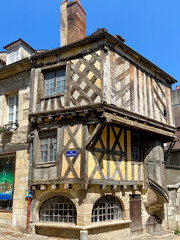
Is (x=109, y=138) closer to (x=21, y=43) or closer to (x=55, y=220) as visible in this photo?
(x=55, y=220)

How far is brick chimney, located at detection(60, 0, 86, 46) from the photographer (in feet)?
30.5

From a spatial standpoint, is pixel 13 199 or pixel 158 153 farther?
pixel 158 153

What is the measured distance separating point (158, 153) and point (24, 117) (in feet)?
16.2

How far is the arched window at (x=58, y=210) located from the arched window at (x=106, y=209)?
0.65 m

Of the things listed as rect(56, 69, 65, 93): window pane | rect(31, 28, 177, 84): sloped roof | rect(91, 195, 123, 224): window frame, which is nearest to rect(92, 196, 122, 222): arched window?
rect(91, 195, 123, 224): window frame

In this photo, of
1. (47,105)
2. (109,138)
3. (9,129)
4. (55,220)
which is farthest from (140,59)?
(55,220)

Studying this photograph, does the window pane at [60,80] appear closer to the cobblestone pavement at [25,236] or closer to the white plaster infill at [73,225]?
the white plaster infill at [73,225]

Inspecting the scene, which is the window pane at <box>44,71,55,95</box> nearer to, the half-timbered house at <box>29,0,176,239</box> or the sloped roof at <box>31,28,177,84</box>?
the half-timbered house at <box>29,0,176,239</box>

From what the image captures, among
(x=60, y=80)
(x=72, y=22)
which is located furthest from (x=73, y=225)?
(x=72, y=22)

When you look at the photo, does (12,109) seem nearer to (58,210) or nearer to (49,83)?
(49,83)

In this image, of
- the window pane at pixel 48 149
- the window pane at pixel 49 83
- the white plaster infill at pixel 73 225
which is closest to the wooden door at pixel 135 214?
the white plaster infill at pixel 73 225

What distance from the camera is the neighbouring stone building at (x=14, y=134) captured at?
26.7 feet

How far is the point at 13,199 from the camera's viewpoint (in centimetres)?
824

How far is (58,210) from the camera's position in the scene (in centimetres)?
749
